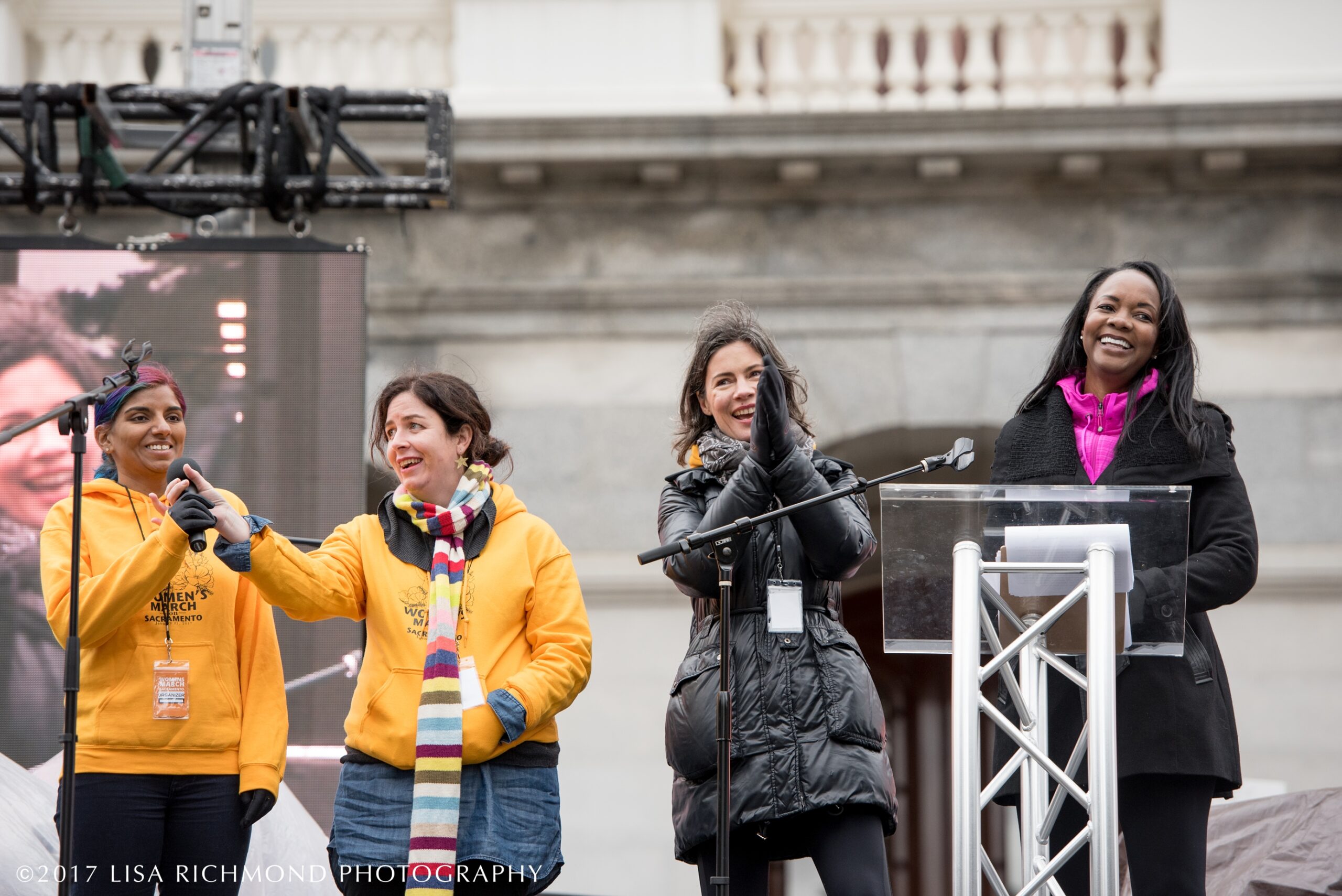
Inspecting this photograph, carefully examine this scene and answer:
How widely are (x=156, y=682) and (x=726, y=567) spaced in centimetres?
144

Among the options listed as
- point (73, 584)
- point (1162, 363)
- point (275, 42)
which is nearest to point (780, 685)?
point (1162, 363)

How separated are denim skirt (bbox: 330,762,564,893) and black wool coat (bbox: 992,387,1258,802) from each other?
1.03 meters

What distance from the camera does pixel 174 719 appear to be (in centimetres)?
359

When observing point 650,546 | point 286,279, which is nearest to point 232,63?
point 286,279

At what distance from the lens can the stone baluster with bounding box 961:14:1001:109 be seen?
26.3 feet

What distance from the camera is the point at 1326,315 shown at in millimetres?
7770

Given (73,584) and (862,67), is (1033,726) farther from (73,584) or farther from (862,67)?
(862,67)

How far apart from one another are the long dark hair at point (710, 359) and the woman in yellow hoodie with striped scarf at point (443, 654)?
47 cm

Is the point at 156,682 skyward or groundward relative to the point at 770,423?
groundward

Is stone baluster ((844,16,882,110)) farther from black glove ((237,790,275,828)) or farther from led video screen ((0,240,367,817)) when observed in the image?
black glove ((237,790,275,828))

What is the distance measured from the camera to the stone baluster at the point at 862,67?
8.05 m

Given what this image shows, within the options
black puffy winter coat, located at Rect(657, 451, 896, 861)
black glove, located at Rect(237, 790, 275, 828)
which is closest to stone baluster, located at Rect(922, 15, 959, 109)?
black puffy winter coat, located at Rect(657, 451, 896, 861)

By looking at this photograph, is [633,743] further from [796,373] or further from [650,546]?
[796,373]

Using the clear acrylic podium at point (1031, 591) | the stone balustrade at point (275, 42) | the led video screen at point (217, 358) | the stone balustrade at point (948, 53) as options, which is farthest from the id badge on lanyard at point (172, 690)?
the stone balustrade at point (948, 53)
